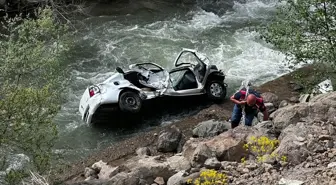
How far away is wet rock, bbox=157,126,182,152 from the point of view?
11.1 m

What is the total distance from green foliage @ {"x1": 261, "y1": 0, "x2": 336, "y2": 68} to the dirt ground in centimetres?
179

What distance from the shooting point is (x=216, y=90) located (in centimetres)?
1317

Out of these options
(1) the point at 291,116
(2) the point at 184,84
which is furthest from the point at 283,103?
(1) the point at 291,116

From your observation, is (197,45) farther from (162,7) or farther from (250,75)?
(162,7)

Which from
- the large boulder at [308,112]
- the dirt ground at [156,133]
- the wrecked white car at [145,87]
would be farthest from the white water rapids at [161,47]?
the large boulder at [308,112]

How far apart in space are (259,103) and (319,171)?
11.1ft

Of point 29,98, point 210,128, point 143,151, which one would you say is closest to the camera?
point 29,98

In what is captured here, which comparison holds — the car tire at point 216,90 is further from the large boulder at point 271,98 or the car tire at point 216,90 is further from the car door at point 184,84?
the large boulder at point 271,98

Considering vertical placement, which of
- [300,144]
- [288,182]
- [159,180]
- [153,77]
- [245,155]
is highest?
[153,77]

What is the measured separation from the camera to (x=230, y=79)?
591 inches

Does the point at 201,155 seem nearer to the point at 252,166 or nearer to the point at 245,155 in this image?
the point at 245,155

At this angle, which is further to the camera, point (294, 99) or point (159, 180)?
point (294, 99)

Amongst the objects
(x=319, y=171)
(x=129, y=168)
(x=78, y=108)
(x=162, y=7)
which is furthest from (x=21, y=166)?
(x=162, y=7)

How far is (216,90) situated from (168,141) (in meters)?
2.71
